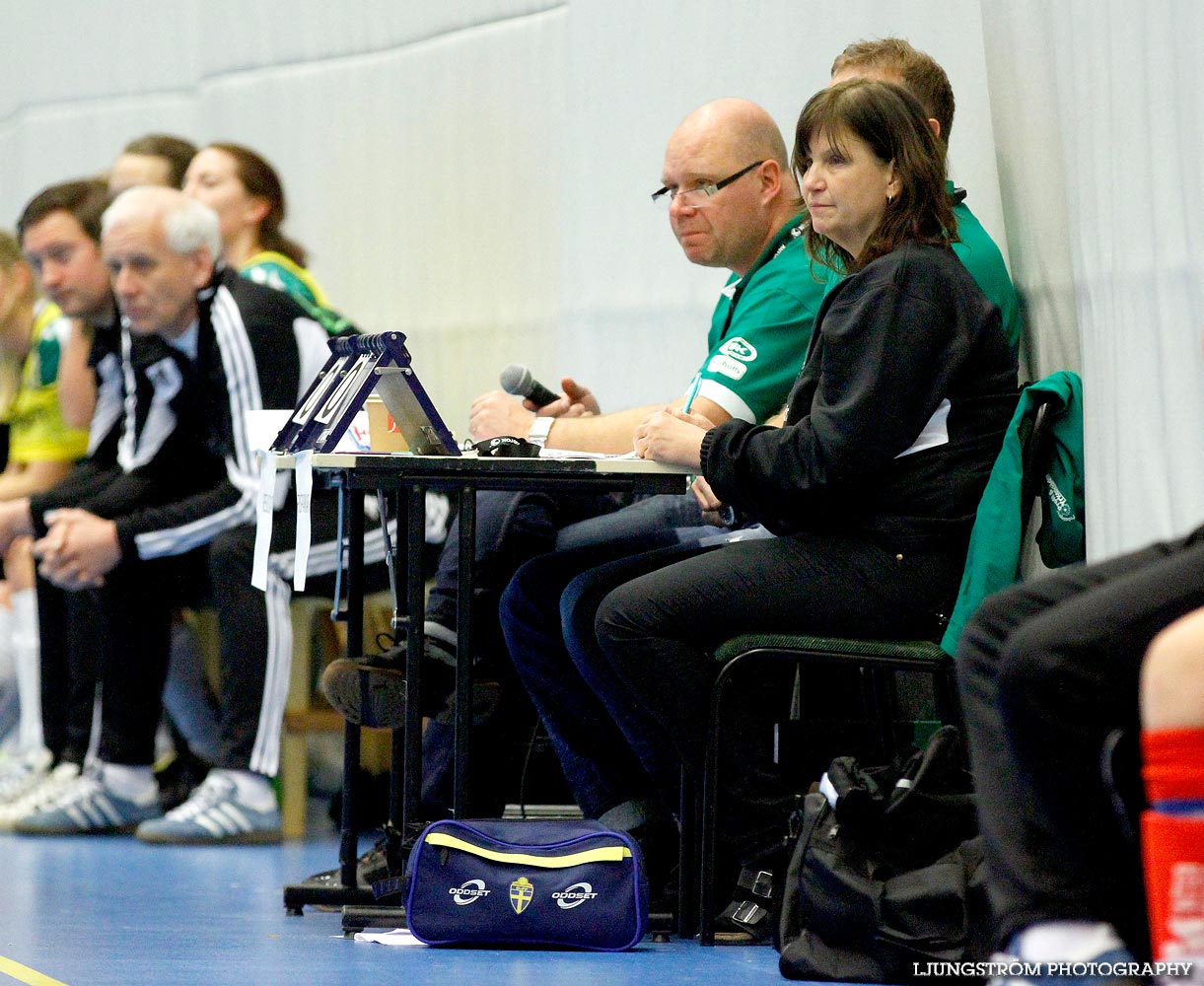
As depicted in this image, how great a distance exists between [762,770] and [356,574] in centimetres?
83

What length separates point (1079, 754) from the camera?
167 centimetres

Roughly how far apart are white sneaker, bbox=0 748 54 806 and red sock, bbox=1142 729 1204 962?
392 centimetres

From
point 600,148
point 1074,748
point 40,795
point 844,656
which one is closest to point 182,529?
point 40,795

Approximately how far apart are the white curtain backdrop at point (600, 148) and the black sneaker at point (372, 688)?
3.68 feet

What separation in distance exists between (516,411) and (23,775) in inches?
92.5

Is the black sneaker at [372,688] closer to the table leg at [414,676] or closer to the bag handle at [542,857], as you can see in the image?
the table leg at [414,676]

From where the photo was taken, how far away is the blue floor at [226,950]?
7.81ft

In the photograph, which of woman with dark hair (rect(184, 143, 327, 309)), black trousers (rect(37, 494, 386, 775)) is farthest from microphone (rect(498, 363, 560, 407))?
woman with dark hair (rect(184, 143, 327, 309))

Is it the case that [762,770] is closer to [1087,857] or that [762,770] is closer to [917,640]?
[917,640]

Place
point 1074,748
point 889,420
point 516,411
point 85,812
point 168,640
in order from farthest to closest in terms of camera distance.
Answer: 1. point 168,640
2. point 85,812
3. point 516,411
4. point 889,420
5. point 1074,748

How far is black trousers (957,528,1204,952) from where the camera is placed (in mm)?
1645

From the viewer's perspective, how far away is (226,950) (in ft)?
8.69

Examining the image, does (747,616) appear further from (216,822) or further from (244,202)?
(244,202)

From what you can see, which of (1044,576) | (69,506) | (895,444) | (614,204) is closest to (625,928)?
(895,444)
